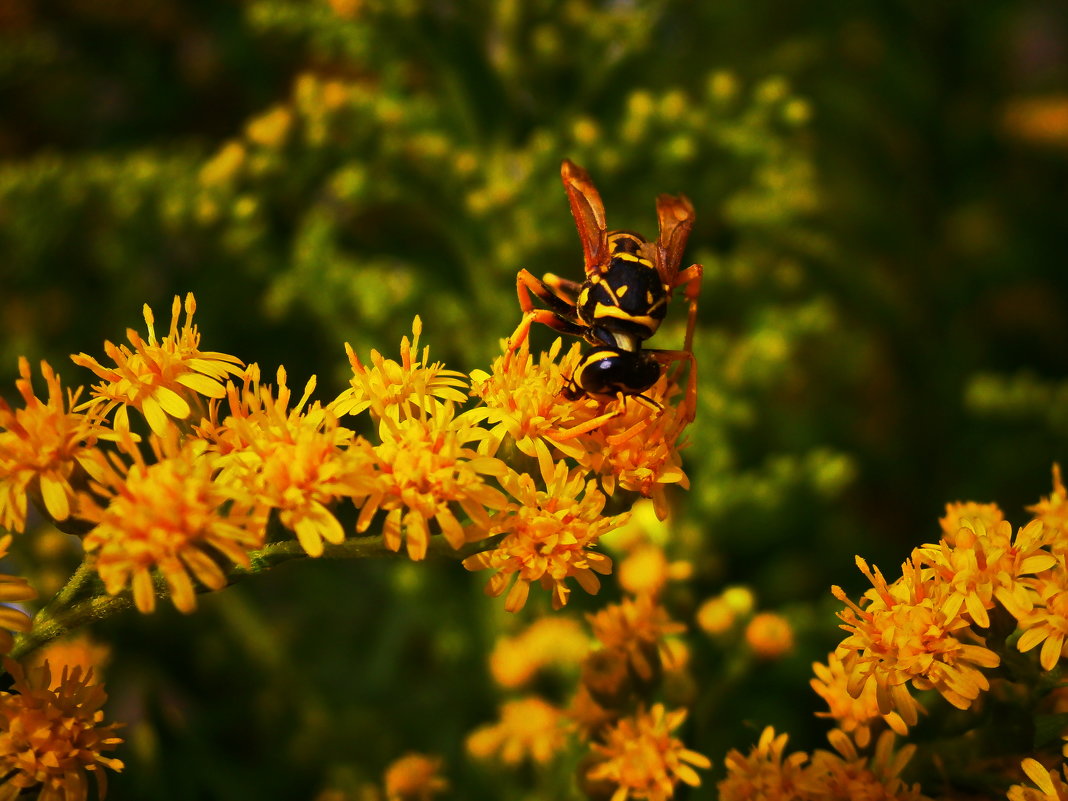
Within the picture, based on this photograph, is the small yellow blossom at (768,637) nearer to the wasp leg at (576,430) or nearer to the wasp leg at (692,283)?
the wasp leg at (692,283)

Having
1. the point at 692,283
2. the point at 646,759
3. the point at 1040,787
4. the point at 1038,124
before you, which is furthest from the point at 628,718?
the point at 1038,124

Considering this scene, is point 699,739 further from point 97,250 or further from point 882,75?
point 882,75

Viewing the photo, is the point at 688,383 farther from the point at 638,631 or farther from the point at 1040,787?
the point at 1040,787

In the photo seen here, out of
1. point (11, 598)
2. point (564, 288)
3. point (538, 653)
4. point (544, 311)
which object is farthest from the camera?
point (538, 653)

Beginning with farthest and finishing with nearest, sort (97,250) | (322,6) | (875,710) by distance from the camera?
(97,250)
(322,6)
(875,710)

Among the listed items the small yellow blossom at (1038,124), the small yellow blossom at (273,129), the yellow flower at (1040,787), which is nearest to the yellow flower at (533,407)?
the yellow flower at (1040,787)

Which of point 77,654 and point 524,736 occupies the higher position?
point 77,654

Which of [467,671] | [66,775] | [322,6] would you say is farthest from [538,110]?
[66,775]
